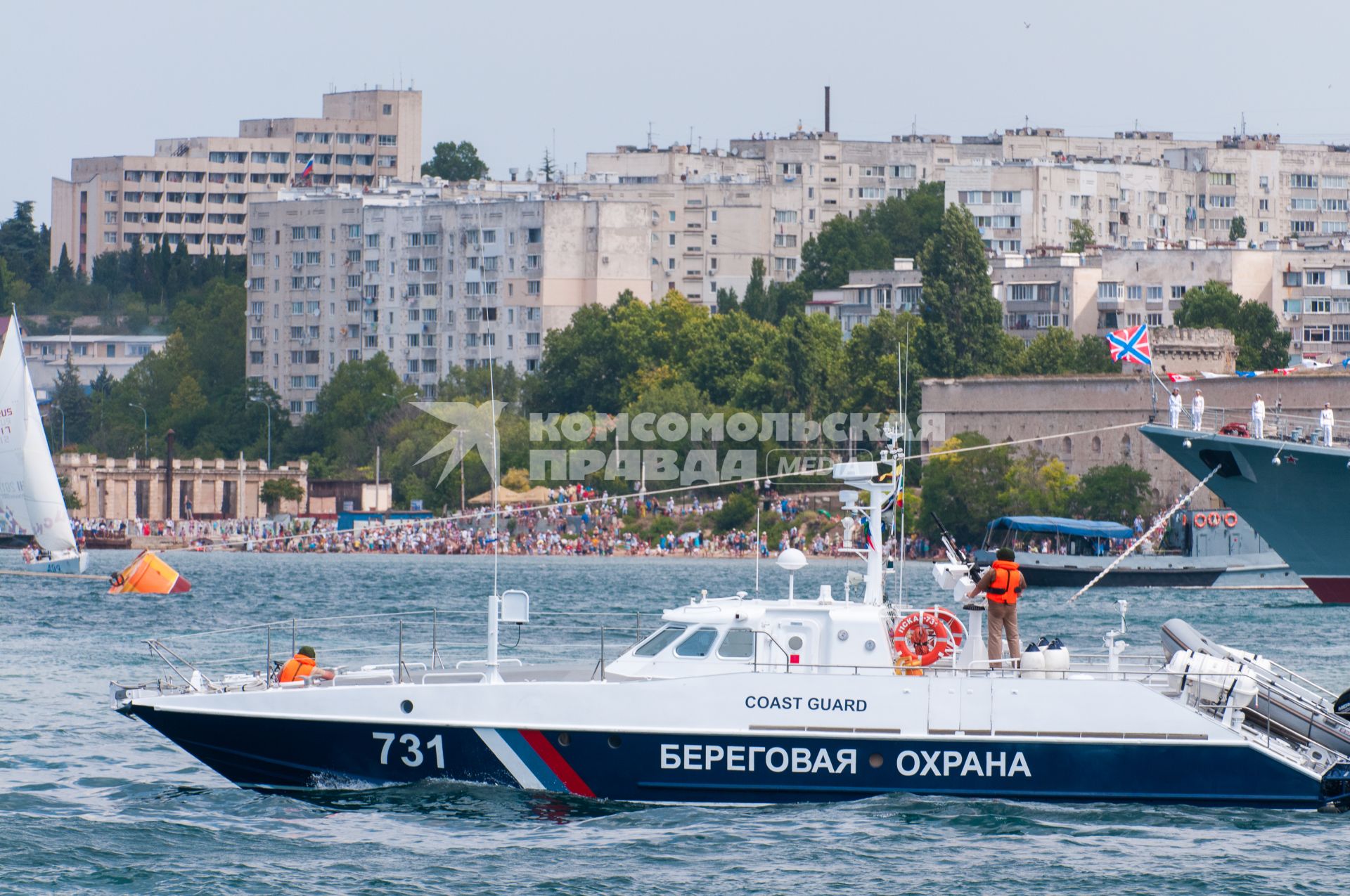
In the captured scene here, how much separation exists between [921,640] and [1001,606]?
91 centimetres

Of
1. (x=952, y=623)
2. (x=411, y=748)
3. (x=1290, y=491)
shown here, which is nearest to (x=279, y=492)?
(x=1290, y=491)

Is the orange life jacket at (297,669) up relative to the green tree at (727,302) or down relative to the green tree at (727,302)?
down

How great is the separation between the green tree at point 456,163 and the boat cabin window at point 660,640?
510 feet

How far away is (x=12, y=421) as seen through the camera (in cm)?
6881

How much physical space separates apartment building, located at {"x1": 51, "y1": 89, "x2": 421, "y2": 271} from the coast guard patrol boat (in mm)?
173391

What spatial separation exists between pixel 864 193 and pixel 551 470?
6119 cm

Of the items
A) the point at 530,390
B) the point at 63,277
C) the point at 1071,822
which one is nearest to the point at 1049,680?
the point at 1071,822

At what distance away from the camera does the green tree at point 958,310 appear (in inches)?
4112

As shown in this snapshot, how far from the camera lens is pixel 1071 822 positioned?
2122 centimetres

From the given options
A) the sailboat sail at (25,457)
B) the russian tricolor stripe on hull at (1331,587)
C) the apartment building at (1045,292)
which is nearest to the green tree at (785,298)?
the apartment building at (1045,292)

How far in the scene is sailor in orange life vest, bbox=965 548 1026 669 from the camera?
21.9m

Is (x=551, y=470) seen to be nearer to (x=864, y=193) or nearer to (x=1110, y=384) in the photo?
(x=1110, y=384)

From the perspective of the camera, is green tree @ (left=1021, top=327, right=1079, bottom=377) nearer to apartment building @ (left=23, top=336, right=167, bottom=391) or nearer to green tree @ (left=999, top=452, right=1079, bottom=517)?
green tree @ (left=999, top=452, right=1079, bottom=517)

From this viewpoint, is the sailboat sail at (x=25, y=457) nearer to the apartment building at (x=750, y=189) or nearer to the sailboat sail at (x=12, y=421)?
the sailboat sail at (x=12, y=421)
